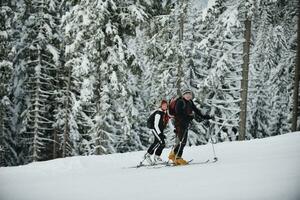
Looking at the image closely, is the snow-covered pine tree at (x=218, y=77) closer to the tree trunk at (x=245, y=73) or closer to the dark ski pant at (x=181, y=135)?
the tree trunk at (x=245, y=73)

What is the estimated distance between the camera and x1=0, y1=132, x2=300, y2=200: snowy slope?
6.94 meters

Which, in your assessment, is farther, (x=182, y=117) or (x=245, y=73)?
(x=245, y=73)

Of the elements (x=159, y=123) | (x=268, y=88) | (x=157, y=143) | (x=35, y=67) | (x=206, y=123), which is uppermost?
(x=35, y=67)

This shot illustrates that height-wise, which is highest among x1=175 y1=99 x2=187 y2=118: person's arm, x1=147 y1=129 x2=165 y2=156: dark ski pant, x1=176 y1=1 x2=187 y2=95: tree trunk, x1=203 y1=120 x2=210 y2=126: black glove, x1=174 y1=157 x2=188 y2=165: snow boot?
x1=176 y1=1 x2=187 y2=95: tree trunk

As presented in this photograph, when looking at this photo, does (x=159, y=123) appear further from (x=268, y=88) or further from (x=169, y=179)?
(x=268, y=88)

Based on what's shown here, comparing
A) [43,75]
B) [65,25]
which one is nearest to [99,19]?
[65,25]

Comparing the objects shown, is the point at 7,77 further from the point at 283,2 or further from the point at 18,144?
the point at 283,2

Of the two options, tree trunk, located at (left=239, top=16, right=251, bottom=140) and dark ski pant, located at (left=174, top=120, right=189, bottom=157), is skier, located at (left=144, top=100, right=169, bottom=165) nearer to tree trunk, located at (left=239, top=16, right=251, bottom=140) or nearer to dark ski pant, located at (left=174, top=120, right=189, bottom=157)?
dark ski pant, located at (left=174, top=120, right=189, bottom=157)


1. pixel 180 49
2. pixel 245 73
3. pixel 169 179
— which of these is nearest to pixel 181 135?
pixel 169 179

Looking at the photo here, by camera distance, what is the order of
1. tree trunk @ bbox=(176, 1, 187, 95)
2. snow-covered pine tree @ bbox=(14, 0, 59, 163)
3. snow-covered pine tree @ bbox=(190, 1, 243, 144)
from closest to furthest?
snow-covered pine tree @ bbox=(190, 1, 243, 144), tree trunk @ bbox=(176, 1, 187, 95), snow-covered pine tree @ bbox=(14, 0, 59, 163)

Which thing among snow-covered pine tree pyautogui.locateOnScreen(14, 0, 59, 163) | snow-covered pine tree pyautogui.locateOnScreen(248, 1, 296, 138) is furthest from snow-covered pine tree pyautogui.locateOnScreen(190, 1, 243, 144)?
snow-covered pine tree pyautogui.locateOnScreen(14, 0, 59, 163)

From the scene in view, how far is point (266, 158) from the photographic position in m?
10.4

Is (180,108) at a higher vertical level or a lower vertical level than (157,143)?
higher

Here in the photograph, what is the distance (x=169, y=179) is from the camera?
8820mm
